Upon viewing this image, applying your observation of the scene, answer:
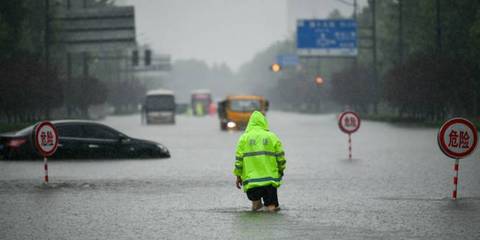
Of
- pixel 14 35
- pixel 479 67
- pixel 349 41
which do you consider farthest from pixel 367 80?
pixel 14 35

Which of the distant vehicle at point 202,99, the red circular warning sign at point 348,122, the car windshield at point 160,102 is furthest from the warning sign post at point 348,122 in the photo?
the distant vehicle at point 202,99

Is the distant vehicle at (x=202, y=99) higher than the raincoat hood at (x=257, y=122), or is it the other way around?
the raincoat hood at (x=257, y=122)

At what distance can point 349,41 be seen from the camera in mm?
64312

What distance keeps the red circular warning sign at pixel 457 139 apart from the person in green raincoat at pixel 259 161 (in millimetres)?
3250

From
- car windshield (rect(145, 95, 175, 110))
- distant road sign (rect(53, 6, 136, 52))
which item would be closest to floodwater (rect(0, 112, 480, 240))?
distant road sign (rect(53, 6, 136, 52))

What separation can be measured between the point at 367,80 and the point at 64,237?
73214 mm

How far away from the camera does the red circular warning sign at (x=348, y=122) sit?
26.1 meters

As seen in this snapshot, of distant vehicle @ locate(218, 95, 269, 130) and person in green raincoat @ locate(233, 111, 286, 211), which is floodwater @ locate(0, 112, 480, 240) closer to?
Result: person in green raincoat @ locate(233, 111, 286, 211)

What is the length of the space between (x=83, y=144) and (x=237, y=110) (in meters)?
27.9

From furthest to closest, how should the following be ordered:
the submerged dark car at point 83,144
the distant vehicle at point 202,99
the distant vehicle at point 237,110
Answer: the distant vehicle at point 202,99 → the distant vehicle at point 237,110 → the submerged dark car at point 83,144

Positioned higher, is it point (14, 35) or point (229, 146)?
point (14, 35)

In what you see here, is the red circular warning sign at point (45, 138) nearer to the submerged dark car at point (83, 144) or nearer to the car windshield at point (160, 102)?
the submerged dark car at point (83, 144)

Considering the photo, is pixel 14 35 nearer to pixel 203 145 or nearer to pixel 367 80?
pixel 203 145

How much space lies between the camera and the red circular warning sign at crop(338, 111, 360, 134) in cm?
2614
